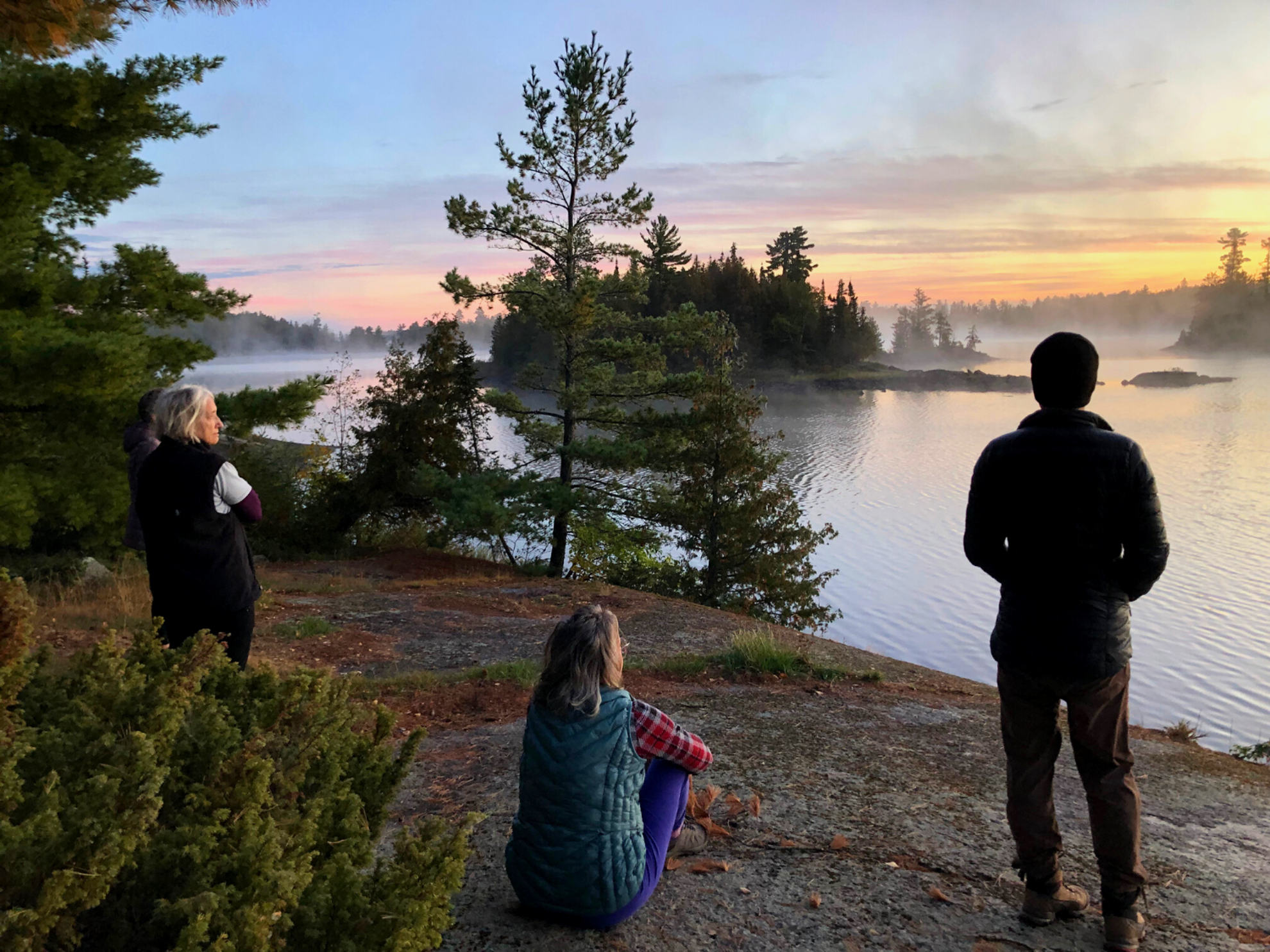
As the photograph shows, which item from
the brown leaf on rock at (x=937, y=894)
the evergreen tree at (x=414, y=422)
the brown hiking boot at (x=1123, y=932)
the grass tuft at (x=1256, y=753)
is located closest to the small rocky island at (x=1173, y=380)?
the evergreen tree at (x=414, y=422)

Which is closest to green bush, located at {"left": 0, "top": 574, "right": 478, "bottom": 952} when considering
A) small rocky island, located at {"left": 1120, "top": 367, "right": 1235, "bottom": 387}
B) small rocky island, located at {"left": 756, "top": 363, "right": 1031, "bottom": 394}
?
small rocky island, located at {"left": 756, "top": 363, "right": 1031, "bottom": 394}

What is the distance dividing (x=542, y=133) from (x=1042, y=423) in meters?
Result: 16.5

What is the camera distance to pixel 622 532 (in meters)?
19.0

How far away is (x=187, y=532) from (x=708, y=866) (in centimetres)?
263

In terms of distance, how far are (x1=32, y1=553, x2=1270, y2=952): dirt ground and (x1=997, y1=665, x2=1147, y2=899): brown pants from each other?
0.94 ft

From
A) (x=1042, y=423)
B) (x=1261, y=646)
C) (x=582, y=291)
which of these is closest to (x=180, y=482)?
(x=1042, y=423)

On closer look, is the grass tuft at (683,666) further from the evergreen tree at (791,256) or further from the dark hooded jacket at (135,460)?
the evergreen tree at (791,256)

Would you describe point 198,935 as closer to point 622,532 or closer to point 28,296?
point 28,296

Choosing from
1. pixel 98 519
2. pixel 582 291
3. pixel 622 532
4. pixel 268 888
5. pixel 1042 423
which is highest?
pixel 582 291

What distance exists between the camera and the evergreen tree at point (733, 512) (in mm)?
18344

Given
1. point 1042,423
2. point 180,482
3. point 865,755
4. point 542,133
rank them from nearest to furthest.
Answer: point 1042,423, point 180,482, point 865,755, point 542,133

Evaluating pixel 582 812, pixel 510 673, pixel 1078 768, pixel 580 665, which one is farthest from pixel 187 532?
pixel 510 673

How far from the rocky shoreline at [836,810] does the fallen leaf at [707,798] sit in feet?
0.35

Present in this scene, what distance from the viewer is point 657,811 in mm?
3061
